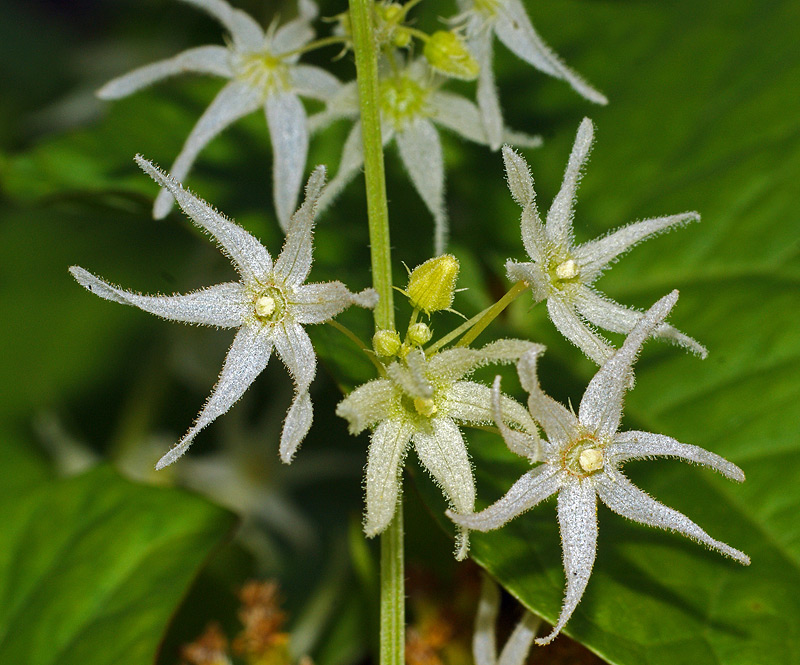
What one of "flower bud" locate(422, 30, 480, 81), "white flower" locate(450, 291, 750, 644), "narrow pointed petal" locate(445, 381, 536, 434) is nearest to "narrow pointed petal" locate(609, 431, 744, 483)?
"white flower" locate(450, 291, 750, 644)

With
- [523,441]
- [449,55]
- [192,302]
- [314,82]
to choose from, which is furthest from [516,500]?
[314,82]

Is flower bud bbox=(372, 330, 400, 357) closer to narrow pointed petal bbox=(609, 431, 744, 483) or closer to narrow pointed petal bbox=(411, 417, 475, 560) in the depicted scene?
narrow pointed petal bbox=(411, 417, 475, 560)

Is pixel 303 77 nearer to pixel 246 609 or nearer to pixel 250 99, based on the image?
pixel 250 99

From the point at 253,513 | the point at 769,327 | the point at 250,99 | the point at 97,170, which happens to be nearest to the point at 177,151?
the point at 97,170

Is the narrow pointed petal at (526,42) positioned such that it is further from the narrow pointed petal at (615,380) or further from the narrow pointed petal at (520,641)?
the narrow pointed petal at (520,641)

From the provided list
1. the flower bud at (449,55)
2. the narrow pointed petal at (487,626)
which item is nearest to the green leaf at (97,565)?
the narrow pointed petal at (487,626)

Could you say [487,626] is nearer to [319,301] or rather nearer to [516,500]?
[516,500]
